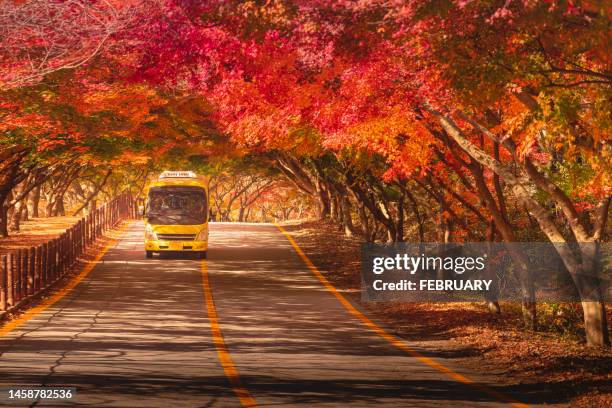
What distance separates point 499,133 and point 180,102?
16962 millimetres

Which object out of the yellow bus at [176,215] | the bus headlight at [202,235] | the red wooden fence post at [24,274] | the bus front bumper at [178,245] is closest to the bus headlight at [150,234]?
the yellow bus at [176,215]

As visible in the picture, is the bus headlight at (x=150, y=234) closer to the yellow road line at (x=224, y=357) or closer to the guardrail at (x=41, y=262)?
the guardrail at (x=41, y=262)

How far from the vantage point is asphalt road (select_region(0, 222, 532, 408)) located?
12.4 metres

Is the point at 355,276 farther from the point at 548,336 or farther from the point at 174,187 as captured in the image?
the point at 548,336

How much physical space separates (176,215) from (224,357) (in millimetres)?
19631

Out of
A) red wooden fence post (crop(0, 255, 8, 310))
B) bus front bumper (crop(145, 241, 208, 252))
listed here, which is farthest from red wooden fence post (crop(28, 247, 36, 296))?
bus front bumper (crop(145, 241, 208, 252))

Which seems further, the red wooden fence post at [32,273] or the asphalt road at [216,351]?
the red wooden fence post at [32,273]

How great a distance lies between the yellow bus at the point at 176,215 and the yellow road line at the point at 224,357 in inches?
300

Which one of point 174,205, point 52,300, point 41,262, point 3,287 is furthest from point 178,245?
point 3,287

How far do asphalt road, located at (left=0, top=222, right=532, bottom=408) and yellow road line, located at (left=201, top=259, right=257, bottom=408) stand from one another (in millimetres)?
21

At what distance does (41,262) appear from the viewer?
87.2ft

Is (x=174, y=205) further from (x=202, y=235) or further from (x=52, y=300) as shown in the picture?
(x=52, y=300)

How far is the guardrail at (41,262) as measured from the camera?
22.7 metres

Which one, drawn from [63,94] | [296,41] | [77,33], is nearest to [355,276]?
[63,94]
